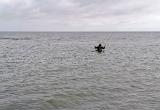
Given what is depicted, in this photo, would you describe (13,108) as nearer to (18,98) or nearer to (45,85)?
(18,98)

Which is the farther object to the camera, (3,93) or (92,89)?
(92,89)


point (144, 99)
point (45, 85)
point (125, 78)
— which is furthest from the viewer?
point (125, 78)

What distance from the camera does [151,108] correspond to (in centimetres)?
1255

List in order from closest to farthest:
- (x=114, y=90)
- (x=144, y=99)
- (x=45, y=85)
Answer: (x=144, y=99) → (x=114, y=90) → (x=45, y=85)

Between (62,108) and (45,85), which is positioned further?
(45,85)

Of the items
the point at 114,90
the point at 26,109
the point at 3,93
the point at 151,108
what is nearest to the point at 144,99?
the point at 151,108

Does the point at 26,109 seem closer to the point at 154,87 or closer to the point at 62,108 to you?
the point at 62,108

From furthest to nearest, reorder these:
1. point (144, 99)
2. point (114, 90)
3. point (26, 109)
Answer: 1. point (114, 90)
2. point (144, 99)
3. point (26, 109)

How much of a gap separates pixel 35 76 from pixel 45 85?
3.71 m

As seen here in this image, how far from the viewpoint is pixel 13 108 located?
1236 centimetres

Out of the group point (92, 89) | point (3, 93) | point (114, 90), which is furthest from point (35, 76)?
point (114, 90)


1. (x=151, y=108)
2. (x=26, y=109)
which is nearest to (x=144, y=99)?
(x=151, y=108)

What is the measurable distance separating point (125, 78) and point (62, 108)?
970 centimetres

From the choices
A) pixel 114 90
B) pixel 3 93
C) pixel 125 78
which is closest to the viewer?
pixel 3 93
